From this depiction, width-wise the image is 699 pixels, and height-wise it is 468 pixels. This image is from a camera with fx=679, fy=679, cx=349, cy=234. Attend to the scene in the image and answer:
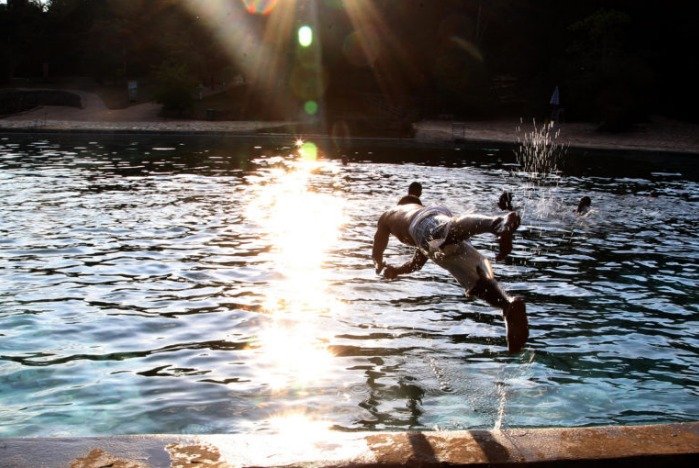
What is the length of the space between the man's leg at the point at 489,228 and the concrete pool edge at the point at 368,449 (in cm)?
125

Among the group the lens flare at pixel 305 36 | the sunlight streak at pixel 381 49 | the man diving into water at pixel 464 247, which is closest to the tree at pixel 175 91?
the lens flare at pixel 305 36

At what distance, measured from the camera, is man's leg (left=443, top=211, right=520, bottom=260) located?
15.6 ft

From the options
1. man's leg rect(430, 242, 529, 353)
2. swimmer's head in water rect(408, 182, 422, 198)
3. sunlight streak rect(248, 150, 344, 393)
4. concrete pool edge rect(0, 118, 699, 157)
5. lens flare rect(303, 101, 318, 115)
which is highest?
lens flare rect(303, 101, 318, 115)

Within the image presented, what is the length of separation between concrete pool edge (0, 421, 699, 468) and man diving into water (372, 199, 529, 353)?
1.20 meters

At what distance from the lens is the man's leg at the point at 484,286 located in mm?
5227

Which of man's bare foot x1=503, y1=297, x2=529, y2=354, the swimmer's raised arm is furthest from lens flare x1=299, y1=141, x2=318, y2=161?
man's bare foot x1=503, y1=297, x2=529, y2=354

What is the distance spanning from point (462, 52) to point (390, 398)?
44070 mm

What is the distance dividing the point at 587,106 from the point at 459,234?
41142 millimetres

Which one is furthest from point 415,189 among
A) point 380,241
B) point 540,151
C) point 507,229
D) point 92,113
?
point 92,113

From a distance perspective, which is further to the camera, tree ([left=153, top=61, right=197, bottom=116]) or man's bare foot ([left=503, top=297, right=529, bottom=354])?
tree ([left=153, top=61, right=197, bottom=116])

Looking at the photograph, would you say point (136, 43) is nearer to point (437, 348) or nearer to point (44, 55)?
point (44, 55)

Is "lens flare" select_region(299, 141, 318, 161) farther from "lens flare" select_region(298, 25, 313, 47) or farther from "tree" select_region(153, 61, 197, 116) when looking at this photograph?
"lens flare" select_region(298, 25, 313, 47)

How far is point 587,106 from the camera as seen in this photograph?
43375 millimetres

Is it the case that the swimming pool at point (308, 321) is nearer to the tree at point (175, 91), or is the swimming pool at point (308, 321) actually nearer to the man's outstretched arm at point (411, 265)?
the man's outstretched arm at point (411, 265)
